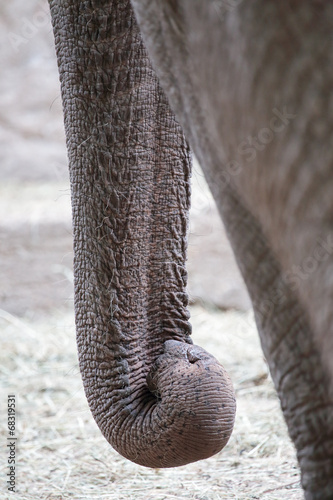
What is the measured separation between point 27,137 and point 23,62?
0.61m

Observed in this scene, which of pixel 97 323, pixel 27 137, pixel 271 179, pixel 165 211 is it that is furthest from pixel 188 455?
pixel 27 137

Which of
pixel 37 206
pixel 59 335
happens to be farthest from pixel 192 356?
pixel 37 206

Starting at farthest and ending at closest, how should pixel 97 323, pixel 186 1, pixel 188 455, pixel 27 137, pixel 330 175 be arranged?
pixel 27 137, pixel 97 323, pixel 188 455, pixel 186 1, pixel 330 175

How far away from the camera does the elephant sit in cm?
64

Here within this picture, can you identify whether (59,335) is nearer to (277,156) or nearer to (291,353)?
(291,353)

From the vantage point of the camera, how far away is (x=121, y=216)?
1.27m

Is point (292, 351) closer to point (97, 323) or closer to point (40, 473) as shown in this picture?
point (97, 323)

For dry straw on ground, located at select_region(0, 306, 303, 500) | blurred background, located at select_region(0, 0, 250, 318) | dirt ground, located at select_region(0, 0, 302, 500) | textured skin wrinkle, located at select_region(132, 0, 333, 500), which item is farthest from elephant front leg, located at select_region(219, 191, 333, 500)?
blurred background, located at select_region(0, 0, 250, 318)

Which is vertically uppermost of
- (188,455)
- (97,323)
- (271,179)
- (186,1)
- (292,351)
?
(186,1)

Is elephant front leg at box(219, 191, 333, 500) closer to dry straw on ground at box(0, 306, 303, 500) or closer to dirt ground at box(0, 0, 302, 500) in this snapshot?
dirt ground at box(0, 0, 302, 500)

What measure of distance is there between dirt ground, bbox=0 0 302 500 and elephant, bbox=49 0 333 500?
181 mm

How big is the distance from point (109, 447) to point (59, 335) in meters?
1.61

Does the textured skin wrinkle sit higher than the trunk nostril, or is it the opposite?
the textured skin wrinkle

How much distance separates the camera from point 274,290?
30.8 inches
